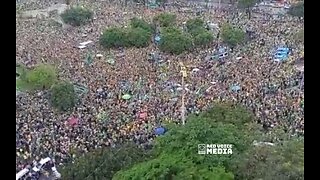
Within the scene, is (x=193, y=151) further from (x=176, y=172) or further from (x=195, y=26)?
(x=195, y=26)

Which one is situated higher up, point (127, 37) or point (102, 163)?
point (127, 37)

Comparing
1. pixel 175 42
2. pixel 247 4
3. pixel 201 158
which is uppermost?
pixel 247 4

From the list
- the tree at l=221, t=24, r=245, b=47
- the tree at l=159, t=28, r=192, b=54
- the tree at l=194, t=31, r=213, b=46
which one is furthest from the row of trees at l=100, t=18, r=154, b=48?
the tree at l=221, t=24, r=245, b=47

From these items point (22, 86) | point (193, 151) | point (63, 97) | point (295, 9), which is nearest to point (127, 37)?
point (63, 97)

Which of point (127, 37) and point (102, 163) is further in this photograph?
point (127, 37)

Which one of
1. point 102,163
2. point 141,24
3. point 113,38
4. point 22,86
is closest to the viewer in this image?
point 102,163

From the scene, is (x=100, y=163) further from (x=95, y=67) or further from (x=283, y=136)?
(x=95, y=67)

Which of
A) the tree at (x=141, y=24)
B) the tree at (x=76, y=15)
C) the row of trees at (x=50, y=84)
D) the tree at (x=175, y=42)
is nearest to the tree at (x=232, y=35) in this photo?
the tree at (x=175, y=42)
